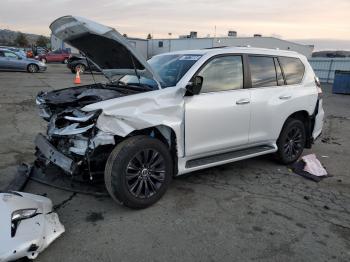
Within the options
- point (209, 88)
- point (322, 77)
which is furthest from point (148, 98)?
point (322, 77)

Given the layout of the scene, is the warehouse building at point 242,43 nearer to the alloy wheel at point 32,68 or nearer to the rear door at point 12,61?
the alloy wheel at point 32,68

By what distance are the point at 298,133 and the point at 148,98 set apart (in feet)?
9.97

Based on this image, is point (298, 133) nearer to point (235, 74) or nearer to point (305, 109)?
point (305, 109)

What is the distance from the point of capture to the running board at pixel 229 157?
183 inches

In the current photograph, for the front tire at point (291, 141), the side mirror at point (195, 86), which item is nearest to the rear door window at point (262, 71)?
the front tire at point (291, 141)

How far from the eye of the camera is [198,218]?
4082 millimetres

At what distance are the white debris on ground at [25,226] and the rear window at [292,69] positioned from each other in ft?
13.3

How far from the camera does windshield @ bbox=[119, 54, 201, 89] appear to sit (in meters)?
4.69

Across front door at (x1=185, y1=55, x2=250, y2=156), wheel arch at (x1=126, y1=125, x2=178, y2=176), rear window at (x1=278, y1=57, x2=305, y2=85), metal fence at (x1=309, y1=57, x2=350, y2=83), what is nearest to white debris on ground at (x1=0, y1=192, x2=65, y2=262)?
wheel arch at (x1=126, y1=125, x2=178, y2=176)

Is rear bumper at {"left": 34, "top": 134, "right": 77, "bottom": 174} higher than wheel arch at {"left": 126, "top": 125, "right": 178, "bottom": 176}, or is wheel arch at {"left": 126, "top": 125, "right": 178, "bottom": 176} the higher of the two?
wheel arch at {"left": 126, "top": 125, "right": 178, "bottom": 176}

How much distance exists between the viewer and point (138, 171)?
13.5ft

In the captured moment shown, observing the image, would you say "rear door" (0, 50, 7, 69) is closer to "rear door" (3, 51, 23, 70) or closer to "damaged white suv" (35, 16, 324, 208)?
"rear door" (3, 51, 23, 70)

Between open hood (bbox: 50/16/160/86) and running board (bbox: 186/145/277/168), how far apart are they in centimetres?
113

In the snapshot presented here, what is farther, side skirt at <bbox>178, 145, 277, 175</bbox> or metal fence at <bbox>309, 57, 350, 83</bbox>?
metal fence at <bbox>309, 57, 350, 83</bbox>
